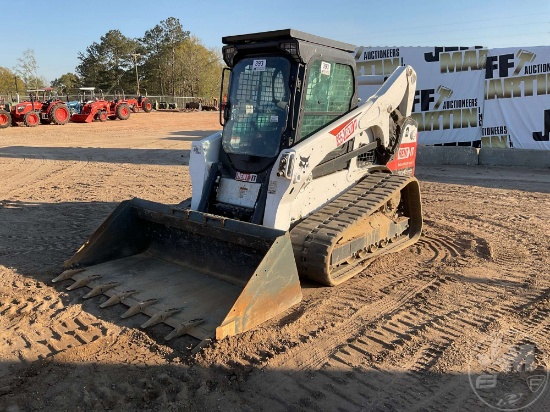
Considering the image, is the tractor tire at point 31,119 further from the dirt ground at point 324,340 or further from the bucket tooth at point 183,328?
the bucket tooth at point 183,328

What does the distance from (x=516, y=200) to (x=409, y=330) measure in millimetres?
6149

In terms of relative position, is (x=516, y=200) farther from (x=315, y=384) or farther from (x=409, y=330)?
(x=315, y=384)

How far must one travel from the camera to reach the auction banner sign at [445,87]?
1422 centimetres

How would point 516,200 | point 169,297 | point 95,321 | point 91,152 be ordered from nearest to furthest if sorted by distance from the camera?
point 95,321 < point 169,297 < point 516,200 < point 91,152

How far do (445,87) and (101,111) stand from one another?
20983 mm

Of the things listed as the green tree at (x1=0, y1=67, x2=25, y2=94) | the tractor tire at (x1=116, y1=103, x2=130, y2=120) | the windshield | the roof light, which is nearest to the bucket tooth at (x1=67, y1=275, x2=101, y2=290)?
the windshield

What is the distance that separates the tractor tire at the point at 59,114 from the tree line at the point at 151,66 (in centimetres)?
3561

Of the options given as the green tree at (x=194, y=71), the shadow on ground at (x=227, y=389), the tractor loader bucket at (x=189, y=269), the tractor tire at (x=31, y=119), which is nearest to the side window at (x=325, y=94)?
the tractor loader bucket at (x=189, y=269)

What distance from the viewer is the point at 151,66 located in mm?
63250

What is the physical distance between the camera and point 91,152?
52.9 feet

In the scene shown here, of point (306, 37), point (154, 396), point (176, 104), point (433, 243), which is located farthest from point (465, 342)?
point (176, 104)

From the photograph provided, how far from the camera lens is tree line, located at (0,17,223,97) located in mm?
61047

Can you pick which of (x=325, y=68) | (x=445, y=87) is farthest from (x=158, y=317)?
(x=445, y=87)

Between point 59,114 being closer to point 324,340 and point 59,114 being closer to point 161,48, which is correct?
point 324,340
